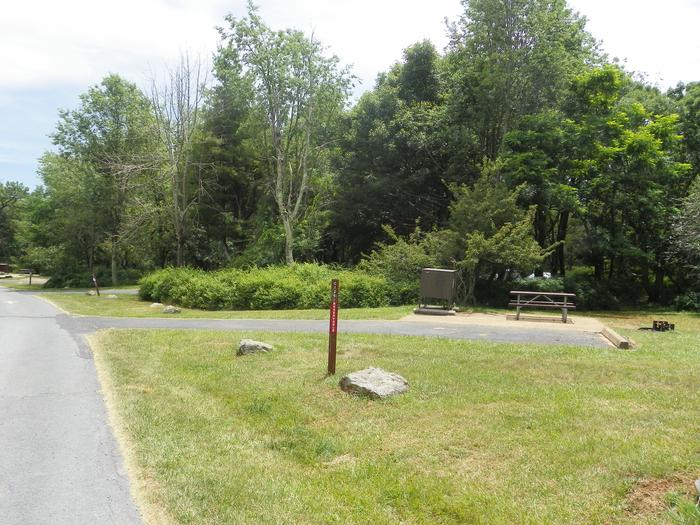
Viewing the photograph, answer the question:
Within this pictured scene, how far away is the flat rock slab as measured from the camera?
688 centimetres

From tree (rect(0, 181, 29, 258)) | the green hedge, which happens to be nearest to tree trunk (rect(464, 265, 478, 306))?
the green hedge

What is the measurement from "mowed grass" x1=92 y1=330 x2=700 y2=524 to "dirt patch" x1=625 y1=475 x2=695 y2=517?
2 centimetres

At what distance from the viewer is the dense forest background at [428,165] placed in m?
23.2

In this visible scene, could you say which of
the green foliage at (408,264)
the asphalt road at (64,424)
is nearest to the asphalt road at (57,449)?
the asphalt road at (64,424)

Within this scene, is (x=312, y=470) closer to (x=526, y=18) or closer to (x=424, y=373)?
(x=424, y=373)

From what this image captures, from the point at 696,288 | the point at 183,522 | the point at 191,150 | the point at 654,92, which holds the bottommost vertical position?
the point at 183,522

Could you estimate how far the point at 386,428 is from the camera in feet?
19.2

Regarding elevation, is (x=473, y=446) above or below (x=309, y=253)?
below

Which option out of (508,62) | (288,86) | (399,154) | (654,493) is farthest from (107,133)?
(654,493)

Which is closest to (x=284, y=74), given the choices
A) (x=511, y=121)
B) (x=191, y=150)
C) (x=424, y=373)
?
(x=191, y=150)

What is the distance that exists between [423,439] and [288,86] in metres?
28.4

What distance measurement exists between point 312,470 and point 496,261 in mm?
16141

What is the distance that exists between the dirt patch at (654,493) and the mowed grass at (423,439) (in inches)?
0.6

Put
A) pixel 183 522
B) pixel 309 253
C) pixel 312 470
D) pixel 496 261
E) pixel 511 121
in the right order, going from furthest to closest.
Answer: pixel 309 253
pixel 511 121
pixel 496 261
pixel 312 470
pixel 183 522
